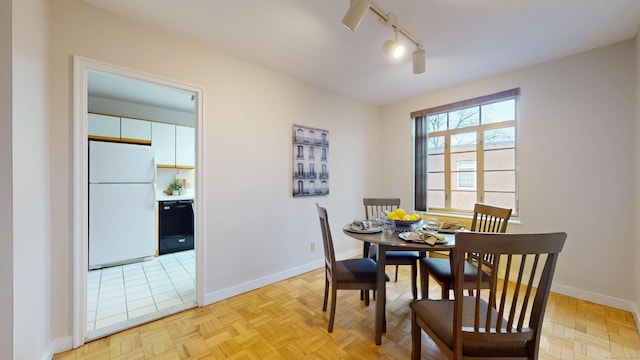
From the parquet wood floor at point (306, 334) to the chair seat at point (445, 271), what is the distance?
18.6 inches

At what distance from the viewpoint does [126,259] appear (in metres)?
3.36

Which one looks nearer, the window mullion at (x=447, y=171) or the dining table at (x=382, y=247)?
the dining table at (x=382, y=247)

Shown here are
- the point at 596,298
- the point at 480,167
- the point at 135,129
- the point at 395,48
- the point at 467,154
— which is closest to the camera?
the point at 395,48

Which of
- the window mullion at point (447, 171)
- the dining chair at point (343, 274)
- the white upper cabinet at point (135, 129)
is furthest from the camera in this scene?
the white upper cabinet at point (135, 129)

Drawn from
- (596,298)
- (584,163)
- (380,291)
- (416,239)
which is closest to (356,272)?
(380,291)

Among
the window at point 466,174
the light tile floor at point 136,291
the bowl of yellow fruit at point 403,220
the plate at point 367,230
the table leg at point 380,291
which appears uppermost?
the window at point 466,174

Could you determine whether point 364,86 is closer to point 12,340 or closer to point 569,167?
point 569,167

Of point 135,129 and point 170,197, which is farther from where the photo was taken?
point 170,197

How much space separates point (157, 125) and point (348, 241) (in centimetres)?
359

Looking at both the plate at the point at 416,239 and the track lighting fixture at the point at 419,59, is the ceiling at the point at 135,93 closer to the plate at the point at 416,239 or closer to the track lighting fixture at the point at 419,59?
the track lighting fixture at the point at 419,59

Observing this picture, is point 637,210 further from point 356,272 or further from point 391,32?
point 391,32

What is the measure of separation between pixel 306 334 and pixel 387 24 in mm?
2550

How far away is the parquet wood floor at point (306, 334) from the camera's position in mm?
1668

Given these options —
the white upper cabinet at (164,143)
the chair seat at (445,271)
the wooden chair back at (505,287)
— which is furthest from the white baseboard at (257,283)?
the white upper cabinet at (164,143)
